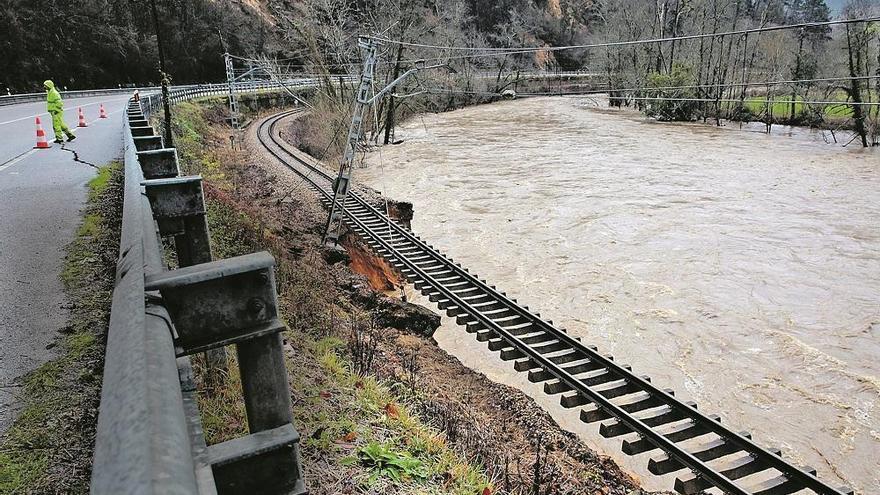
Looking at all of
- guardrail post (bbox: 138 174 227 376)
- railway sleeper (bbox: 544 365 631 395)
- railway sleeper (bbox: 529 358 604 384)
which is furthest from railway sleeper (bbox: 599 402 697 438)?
guardrail post (bbox: 138 174 227 376)

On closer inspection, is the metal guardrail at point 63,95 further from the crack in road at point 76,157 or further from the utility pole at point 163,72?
the utility pole at point 163,72

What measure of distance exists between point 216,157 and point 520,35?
7049 cm

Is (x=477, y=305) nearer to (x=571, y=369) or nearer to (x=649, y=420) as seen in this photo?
(x=571, y=369)

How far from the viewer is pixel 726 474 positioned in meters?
6.45

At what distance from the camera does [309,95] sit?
4219cm

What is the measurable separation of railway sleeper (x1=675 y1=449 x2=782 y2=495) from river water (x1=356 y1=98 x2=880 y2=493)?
1.07 m

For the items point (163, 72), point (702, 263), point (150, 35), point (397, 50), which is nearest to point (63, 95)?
point (150, 35)

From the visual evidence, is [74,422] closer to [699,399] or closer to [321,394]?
[321,394]

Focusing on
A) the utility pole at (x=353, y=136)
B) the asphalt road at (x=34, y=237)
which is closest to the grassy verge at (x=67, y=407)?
the asphalt road at (x=34, y=237)

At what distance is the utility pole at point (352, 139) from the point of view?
41.1 feet

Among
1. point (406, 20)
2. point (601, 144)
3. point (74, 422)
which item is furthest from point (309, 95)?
point (74, 422)

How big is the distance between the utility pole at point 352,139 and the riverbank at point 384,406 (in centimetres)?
133

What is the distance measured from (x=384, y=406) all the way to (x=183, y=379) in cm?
377

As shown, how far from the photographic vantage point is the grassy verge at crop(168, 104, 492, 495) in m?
4.20
